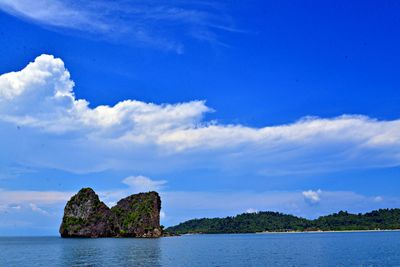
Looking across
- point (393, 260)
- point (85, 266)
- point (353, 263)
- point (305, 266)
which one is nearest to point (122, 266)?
point (85, 266)

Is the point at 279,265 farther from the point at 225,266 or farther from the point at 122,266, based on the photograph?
the point at 122,266

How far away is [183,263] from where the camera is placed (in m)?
87.4

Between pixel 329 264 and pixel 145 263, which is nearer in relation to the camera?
pixel 329 264

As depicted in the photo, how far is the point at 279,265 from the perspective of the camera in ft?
262

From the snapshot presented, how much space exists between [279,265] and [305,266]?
4.62 metres

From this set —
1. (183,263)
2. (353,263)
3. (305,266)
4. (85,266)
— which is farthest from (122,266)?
(353,263)

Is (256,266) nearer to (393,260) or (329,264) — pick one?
(329,264)

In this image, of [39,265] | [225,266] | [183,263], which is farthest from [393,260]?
[39,265]

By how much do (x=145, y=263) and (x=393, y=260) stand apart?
1768 inches

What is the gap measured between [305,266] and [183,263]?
23225 millimetres

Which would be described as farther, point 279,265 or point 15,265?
point 15,265

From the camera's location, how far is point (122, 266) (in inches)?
3123

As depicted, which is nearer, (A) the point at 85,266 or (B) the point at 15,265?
(A) the point at 85,266

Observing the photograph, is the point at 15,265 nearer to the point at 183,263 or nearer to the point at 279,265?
the point at 183,263
